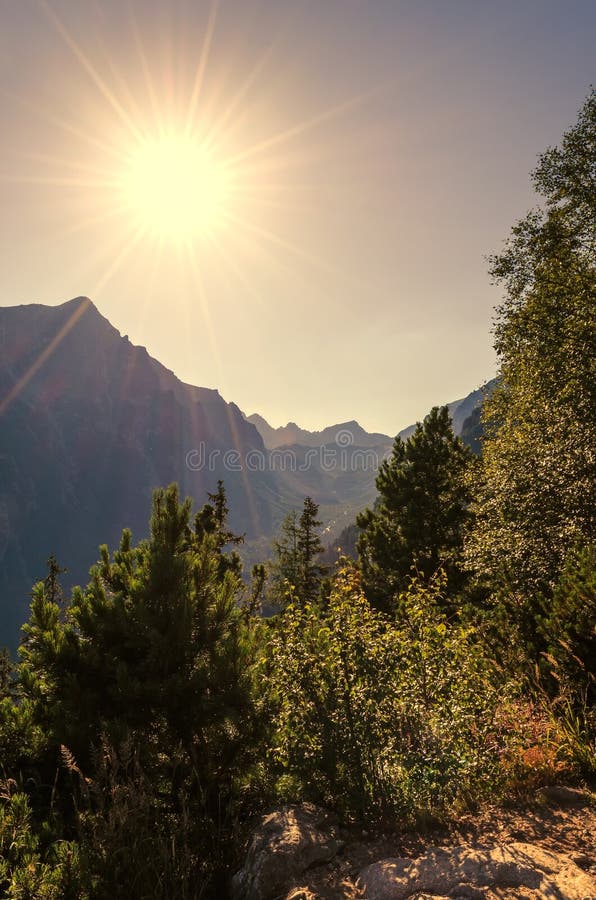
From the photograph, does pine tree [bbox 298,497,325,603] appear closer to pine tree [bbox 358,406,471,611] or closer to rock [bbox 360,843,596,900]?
pine tree [bbox 358,406,471,611]

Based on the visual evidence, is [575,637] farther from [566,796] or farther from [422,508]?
[422,508]

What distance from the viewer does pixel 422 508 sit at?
72.7 ft

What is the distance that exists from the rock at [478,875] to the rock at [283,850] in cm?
60

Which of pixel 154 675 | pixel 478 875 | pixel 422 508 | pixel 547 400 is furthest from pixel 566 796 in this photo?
pixel 422 508

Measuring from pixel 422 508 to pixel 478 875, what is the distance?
1895cm

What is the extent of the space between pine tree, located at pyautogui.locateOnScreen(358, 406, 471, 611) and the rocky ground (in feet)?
50.6

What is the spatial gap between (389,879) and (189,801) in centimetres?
264

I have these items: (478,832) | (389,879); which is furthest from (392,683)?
(389,879)

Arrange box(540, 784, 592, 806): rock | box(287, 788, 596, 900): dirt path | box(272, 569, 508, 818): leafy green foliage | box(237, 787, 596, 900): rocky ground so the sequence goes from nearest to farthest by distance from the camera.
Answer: box(237, 787, 596, 900): rocky ground, box(287, 788, 596, 900): dirt path, box(540, 784, 592, 806): rock, box(272, 569, 508, 818): leafy green foliage

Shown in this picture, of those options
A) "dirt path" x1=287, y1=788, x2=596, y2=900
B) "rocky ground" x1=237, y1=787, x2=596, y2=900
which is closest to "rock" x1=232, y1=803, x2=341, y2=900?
"rocky ground" x1=237, y1=787, x2=596, y2=900

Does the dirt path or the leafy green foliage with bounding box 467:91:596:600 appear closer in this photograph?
the dirt path

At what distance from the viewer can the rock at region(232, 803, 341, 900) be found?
4.28 m

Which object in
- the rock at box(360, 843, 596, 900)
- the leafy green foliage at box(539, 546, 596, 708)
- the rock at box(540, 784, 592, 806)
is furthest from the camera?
the leafy green foliage at box(539, 546, 596, 708)

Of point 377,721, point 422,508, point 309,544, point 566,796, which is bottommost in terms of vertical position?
point 309,544
